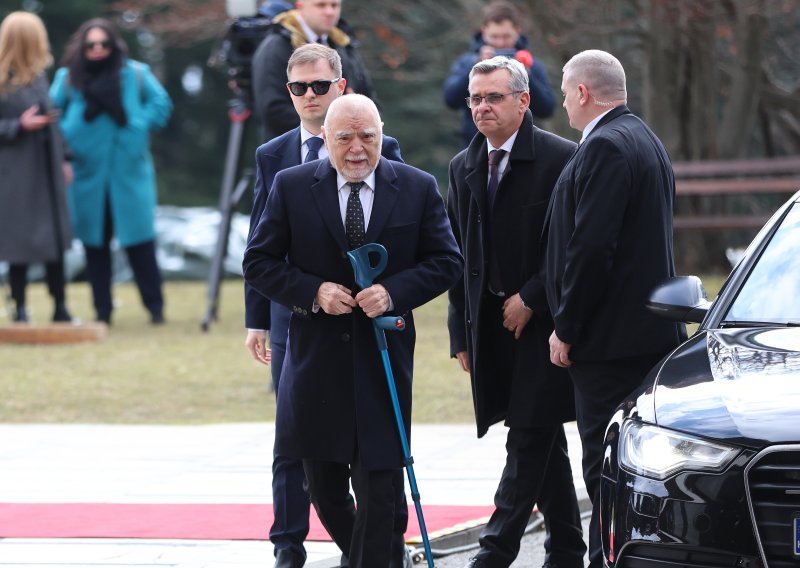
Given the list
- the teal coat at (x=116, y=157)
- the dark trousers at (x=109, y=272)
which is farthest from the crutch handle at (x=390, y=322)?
the dark trousers at (x=109, y=272)

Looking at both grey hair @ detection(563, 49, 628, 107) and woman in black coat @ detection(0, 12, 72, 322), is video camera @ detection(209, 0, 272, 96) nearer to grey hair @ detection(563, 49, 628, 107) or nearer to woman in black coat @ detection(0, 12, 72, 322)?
woman in black coat @ detection(0, 12, 72, 322)

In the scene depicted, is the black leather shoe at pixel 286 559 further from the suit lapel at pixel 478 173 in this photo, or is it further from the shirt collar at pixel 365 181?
the suit lapel at pixel 478 173

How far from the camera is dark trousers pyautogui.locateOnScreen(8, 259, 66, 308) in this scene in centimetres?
1473

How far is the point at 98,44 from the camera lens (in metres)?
14.8

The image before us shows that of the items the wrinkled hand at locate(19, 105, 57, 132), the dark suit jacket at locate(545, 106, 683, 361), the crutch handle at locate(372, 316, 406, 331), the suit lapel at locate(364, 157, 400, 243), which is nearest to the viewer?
the crutch handle at locate(372, 316, 406, 331)

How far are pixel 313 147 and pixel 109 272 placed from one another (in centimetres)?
977

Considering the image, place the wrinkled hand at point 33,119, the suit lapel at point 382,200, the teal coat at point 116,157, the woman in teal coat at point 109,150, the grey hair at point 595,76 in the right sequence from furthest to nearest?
1. the teal coat at point 116,157
2. the woman in teal coat at point 109,150
3. the wrinkled hand at point 33,119
4. the grey hair at point 595,76
5. the suit lapel at point 382,200

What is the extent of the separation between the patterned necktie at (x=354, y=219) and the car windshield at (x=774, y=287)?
4.09ft

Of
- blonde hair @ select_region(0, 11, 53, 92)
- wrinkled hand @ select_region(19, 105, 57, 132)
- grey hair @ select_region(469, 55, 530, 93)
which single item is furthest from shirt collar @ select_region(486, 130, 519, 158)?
wrinkled hand @ select_region(19, 105, 57, 132)

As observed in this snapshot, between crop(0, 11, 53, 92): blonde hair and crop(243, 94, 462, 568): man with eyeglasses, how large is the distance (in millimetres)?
8957

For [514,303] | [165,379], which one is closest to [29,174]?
[165,379]

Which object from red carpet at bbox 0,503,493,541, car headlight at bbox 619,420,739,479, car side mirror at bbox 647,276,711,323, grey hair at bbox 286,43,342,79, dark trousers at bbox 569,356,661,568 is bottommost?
red carpet at bbox 0,503,493,541

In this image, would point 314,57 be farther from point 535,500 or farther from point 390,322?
point 535,500

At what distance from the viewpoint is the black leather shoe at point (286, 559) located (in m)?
5.88
